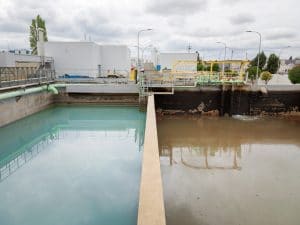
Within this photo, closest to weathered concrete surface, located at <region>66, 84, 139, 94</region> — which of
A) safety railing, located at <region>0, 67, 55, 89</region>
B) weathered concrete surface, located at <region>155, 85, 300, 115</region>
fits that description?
safety railing, located at <region>0, 67, 55, 89</region>

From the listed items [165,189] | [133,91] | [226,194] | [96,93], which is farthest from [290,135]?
[96,93]

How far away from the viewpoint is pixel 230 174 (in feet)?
23.5

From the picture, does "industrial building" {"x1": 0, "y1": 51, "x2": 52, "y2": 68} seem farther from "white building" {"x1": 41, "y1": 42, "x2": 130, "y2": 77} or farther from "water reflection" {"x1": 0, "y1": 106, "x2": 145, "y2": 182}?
"water reflection" {"x1": 0, "y1": 106, "x2": 145, "y2": 182}

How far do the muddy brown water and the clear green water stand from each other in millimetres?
1073

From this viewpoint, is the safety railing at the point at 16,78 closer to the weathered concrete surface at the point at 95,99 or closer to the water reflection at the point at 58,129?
the weathered concrete surface at the point at 95,99

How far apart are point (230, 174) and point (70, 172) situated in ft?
14.5

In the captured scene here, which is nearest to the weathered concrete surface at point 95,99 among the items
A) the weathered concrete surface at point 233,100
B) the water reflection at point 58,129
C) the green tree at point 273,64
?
the water reflection at point 58,129

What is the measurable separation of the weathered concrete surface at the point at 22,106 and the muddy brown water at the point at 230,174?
24.3 ft

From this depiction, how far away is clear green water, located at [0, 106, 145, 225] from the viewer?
5004mm

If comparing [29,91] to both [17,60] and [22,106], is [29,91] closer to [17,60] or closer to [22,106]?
[22,106]

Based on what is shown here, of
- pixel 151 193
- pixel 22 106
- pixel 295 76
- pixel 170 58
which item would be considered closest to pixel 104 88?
pixel 22 106

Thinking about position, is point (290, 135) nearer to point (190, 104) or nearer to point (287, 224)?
point (190, 104)

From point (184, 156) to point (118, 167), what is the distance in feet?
8.50

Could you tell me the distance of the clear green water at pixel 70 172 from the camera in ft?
16.4
